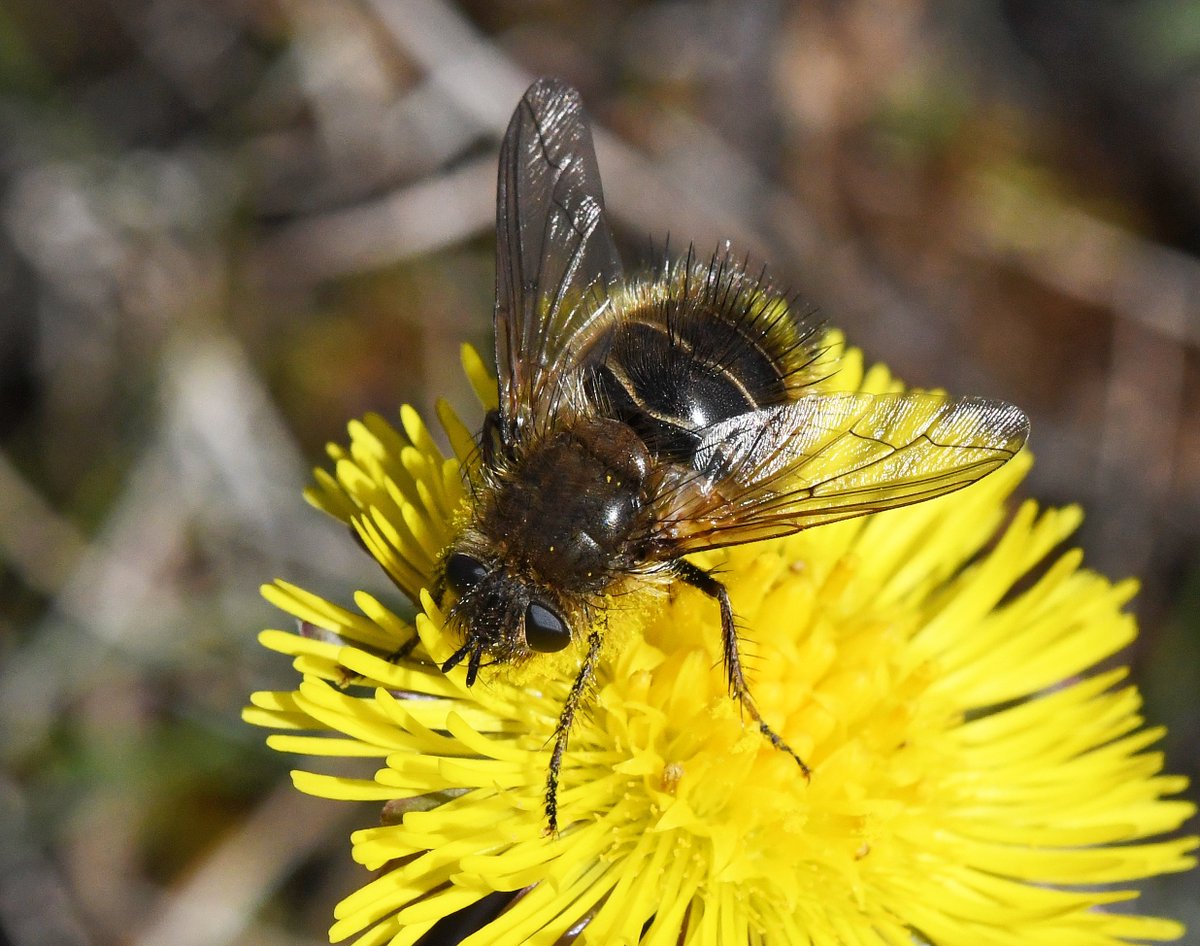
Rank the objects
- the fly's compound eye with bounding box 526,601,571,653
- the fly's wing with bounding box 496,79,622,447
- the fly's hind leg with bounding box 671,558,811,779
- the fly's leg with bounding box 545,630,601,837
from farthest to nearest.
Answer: the fly's wing with bounding box 496,79,622,447 → the fly's hind leg with bounding box 671,558,811,779 → the fly's leg with bounding box 545,630,601,837 → the fly's compound eye with bounding box 526,601,571,653

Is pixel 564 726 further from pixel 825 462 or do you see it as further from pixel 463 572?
pixel 825 462

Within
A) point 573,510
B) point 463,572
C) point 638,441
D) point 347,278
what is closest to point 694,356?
point 638,441

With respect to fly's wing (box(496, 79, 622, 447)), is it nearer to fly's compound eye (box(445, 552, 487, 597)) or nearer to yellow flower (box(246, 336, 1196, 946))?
yellow flower (box(246, 336, 1196, 946))

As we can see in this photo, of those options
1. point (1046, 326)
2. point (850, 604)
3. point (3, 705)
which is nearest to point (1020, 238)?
point (1046, 326)

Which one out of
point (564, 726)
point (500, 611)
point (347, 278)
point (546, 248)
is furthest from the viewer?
point (347, 278)

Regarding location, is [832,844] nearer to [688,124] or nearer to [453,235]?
[453,235]

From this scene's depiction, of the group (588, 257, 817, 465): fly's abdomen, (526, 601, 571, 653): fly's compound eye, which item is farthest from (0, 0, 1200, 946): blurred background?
(526, 601, 571, 653): fly's compound eye

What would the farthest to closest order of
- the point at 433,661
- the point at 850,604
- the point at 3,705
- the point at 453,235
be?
the point at 453,235, the point at 3,705, the point at 850,604, the point at 433,661
